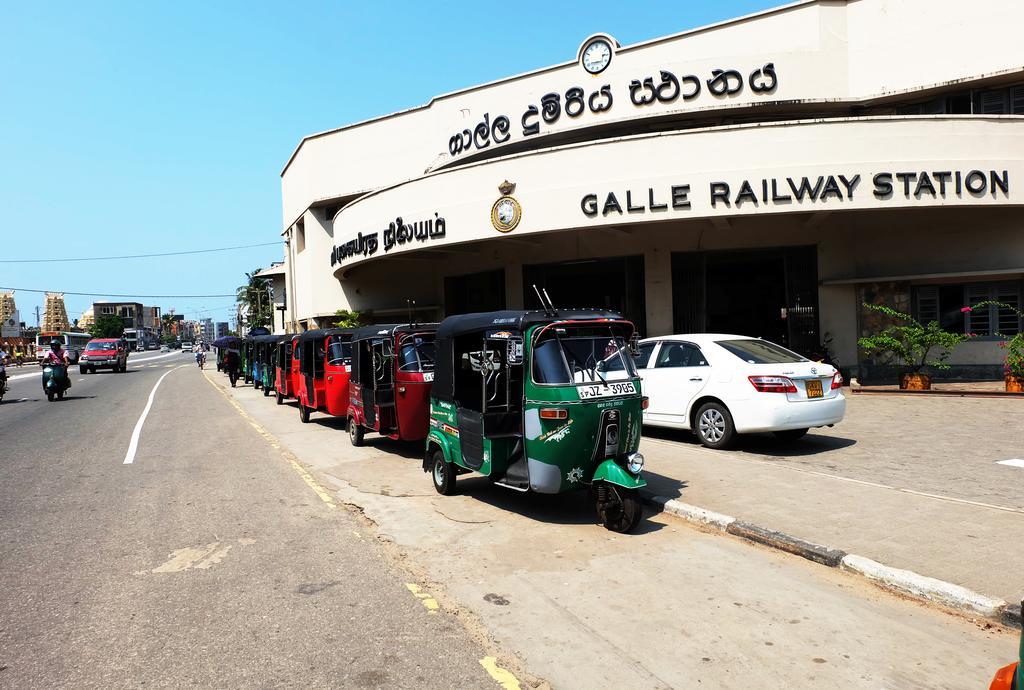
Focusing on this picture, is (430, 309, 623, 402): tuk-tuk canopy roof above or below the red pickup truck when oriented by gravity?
above

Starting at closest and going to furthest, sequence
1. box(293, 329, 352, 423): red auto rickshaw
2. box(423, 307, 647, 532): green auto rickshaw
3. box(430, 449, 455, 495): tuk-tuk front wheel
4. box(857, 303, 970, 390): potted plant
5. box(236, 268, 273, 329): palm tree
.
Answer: box(423, 307, 647, 532): green auto rickshaw → box(430, 449, 455, 495): tuk-tuk front wheel → box(293, 329, 352, 423): red auto rickshaw → box(857, 303, 970, 390): potted plant → box(236, 268, 273, 329): palm tree

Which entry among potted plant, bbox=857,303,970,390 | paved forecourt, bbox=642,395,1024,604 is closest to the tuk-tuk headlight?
paved forecourt, bbox=642,395,1024,604

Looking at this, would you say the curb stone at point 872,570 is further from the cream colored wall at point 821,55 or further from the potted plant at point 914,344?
the cream colored wall at point 821,55

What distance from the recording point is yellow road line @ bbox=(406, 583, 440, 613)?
15.8 ft

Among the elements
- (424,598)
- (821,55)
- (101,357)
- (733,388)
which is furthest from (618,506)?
(101,357)

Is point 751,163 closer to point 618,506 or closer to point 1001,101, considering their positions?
point 1001,101

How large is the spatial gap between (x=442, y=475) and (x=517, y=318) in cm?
237

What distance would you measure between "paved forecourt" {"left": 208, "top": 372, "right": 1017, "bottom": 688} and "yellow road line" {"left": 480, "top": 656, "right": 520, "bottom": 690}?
158 millimetres

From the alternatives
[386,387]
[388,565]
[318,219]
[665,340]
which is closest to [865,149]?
[665,340]

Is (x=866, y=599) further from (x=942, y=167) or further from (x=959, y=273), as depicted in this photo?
(x=959, y=273)

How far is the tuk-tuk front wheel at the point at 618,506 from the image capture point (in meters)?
6.43

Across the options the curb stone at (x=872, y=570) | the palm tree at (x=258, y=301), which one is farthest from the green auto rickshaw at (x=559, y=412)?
the palm tree at (x=258, y=301)

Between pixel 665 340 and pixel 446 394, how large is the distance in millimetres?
4544

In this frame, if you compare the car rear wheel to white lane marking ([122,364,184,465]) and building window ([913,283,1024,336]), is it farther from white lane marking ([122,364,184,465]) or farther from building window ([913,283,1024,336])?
building window ([913,283,1024,336])
